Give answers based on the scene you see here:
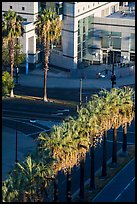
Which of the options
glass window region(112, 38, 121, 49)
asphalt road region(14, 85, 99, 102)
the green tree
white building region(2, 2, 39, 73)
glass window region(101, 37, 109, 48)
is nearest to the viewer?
asphalt road region(14, 85, 99, 102)

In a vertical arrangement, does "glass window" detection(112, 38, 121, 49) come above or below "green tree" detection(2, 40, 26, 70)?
above

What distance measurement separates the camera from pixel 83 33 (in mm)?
93688

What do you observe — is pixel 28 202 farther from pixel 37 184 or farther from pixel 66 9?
pixel 66 9

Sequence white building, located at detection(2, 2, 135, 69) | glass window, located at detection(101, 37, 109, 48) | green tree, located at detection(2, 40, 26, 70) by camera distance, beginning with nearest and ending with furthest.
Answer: green tree, located at detection(2, 40, 26, 70), white building, located at detection(2, 2, 135, 69), glass window, located at detection(101, 37, 109, 48)

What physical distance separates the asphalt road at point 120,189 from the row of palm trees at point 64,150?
3.84 feet

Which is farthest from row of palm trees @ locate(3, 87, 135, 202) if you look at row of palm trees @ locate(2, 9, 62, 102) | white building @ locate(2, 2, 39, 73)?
white building @ locate(2, 2, 39, 73)

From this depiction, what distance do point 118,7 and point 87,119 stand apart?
2336 inches

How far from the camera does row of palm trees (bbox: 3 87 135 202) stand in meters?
38.6

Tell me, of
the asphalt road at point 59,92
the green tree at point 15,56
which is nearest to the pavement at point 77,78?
the asphalt road at point 59,92

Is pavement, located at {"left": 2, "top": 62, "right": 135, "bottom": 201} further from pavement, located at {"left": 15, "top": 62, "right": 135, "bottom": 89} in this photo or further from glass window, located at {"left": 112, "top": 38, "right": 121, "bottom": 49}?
glass window, located at {"left": 112, "top": 38, "right": 121, "bottom": 49}

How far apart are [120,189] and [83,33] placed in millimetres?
43993

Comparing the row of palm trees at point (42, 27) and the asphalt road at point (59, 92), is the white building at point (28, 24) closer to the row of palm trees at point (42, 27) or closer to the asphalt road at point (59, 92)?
the asphalt road at point (59, 92)

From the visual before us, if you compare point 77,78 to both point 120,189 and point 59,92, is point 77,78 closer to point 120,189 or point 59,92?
point 59,92

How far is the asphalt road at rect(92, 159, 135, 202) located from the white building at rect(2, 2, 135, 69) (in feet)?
121
